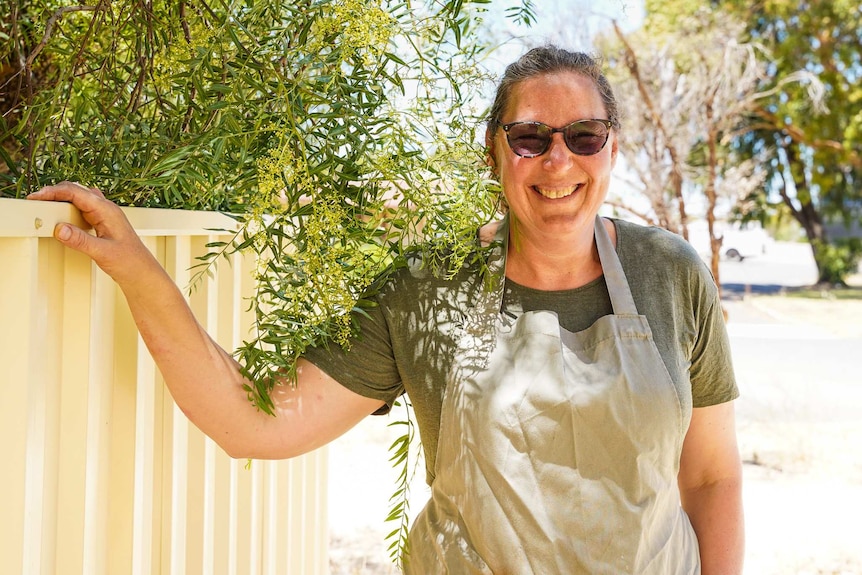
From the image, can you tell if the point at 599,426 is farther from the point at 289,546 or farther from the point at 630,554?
the point at 289,546

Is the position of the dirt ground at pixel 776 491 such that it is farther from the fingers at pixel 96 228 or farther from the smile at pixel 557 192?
the fingers at pixel 96 228

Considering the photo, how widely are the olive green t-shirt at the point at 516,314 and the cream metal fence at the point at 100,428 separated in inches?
11.1

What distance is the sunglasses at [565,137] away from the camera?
148 centimetres

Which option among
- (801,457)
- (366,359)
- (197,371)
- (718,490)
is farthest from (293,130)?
(801,457)

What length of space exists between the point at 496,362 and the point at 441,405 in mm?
125

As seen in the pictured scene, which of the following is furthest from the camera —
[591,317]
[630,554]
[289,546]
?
[289,546]

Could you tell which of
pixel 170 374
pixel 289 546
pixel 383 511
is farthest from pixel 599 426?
pixel 383 511

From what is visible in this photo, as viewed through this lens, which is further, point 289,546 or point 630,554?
point 289,546

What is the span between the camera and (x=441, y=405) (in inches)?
59.0

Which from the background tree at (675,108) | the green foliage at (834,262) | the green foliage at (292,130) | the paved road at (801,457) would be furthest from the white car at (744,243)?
the green foliage at (292,130)

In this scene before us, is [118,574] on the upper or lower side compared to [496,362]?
lower

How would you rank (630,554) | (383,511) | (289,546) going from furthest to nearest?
(383,511) < (289,546) < (630,554)

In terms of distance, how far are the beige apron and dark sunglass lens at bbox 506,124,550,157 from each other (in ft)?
0.75

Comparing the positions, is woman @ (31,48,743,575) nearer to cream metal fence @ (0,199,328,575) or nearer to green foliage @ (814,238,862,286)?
cream metal fence @ (0,199,328,575)
